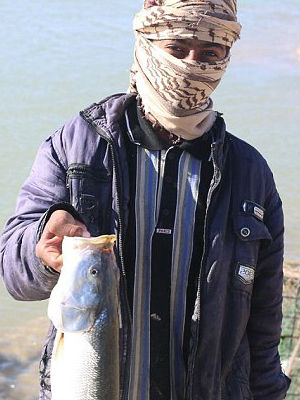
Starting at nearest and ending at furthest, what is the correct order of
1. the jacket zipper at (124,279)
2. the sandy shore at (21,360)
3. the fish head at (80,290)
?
the fish head at (80,290) → the jacket zipper at (124,279) → the sandy shore at (21,360)

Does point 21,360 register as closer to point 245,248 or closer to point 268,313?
point 268,313

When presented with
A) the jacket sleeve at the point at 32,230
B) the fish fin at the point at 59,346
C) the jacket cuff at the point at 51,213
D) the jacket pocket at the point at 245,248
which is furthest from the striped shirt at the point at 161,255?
the fish fin at the point at 59,346

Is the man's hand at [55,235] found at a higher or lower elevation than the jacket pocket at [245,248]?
higher

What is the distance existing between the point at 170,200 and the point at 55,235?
0.68m

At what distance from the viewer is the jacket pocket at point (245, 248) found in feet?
12.3

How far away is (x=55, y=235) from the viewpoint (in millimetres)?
3158

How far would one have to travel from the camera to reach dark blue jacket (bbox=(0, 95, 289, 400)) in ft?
11.7

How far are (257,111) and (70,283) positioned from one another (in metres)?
12.1

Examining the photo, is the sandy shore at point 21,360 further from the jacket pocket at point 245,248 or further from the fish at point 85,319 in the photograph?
the fish at point 85,319

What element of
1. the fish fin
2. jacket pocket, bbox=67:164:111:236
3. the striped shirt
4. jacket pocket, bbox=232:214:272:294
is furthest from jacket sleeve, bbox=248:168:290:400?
the fish fin

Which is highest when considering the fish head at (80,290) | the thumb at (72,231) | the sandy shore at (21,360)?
the thumb at (72,231)

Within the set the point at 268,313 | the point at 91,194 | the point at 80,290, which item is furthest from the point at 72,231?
the point at 268,313

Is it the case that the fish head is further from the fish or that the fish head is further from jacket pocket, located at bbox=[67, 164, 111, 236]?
jacket pocket, located at bbox=[67, 164, 111, 236]

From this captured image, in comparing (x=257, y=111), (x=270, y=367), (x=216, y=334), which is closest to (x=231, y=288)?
(x=216, y=334)
